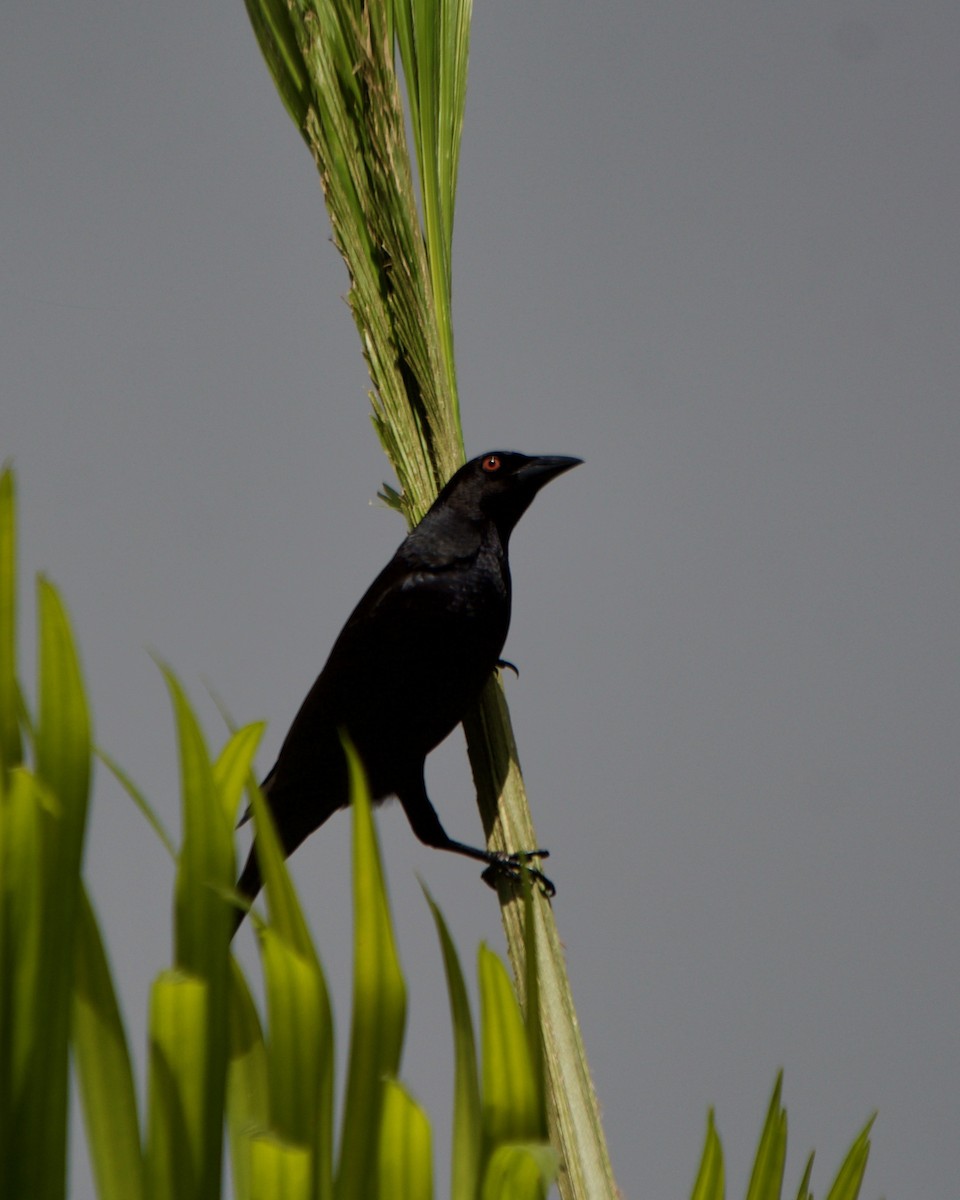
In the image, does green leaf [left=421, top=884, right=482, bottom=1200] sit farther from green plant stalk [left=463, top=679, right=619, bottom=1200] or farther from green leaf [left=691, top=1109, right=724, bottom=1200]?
green plant stalk [left=463, top=679, right=619, bottom=1200]

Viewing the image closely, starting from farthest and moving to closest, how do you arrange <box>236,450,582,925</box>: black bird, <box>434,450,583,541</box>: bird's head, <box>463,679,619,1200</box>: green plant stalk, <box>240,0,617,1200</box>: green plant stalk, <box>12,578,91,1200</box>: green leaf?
<box>434,450,583,541</box>: bird's head
<box>236,450,582,925</box>: black bird
<box>240,0,617,1200</box>: green plant stalk
<box>463,679,619,1200</box>: green plant stalk
<box>12,578,91,1200</box>: green leaf

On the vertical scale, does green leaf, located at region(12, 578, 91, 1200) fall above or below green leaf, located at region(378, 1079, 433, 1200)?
above

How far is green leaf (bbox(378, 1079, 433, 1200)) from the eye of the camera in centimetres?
63

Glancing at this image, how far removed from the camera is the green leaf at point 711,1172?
813mm

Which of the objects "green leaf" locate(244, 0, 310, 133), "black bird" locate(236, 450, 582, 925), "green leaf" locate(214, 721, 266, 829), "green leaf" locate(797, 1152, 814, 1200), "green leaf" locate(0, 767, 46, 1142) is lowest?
"green leaf" locate(797, 1152, 814, 1200)

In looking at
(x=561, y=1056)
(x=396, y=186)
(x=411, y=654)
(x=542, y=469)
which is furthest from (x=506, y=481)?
(x=561, y=1056)

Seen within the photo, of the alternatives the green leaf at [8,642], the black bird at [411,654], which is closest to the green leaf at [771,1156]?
the green leaf at [8,642]

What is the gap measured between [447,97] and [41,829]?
1.66 m

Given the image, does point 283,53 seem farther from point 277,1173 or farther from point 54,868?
point 277,1173

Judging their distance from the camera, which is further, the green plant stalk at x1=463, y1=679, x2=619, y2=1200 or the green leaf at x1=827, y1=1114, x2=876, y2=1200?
the green plant stalk at x1=463, y1=679, x2=619, y2=1200

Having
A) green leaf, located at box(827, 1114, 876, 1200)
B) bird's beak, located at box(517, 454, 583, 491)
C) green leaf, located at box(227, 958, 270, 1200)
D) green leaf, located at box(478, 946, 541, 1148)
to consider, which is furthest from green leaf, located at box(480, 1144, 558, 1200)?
bird's beak, located at box(517, 454, 583, 491)

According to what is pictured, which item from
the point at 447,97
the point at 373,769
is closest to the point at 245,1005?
the point at 447,97

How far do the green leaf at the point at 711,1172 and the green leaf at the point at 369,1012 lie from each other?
0.92 ft

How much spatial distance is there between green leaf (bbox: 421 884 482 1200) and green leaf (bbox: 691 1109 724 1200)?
0.21 meters
